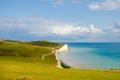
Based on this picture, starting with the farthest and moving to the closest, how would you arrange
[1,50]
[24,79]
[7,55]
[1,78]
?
1. [1,50]
2. [7,55]
3. [1,78]
4. [24,79]

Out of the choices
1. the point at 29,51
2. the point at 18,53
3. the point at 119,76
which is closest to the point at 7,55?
the point at 18,53

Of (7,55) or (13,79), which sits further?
(7,55)

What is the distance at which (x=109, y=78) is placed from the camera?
36.9m

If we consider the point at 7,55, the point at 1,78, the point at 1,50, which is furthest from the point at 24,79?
the point at 1,50

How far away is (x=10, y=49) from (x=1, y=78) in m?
84.8

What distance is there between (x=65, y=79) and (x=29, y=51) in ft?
286

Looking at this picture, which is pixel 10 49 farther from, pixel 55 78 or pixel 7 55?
pixel 55 78

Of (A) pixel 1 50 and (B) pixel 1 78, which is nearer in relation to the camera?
(B) pixel 1 78

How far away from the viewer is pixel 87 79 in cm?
3547

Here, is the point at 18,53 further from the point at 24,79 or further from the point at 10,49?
the point at 24,79

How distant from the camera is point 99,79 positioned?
35.8m

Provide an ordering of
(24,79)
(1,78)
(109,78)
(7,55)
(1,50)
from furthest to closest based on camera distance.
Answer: (1,50) → (7,55) → (109,78) → (1,78) → (24,79)

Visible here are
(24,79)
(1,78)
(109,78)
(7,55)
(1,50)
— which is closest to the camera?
(24,79)

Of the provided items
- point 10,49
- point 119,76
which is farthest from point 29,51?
point 119,76
